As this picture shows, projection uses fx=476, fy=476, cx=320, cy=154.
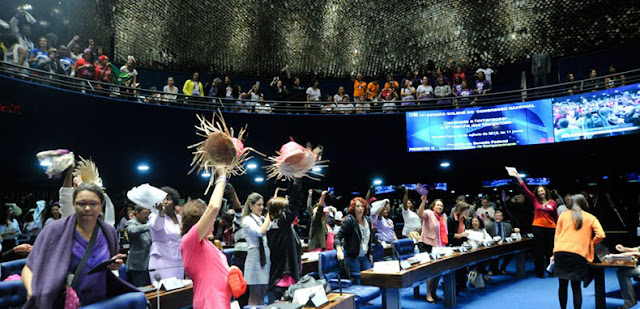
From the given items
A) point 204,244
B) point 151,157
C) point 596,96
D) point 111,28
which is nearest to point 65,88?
point 151,157

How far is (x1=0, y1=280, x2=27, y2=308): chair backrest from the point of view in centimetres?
290

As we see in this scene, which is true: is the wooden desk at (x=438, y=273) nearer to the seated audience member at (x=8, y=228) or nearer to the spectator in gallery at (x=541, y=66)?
the seated audience member at (x=8, y=228)

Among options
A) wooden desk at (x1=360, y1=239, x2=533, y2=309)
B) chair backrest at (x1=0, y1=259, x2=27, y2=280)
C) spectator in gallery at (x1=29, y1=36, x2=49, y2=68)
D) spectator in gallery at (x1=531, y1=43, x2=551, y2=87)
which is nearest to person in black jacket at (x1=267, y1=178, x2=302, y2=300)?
wooden desk at (x1=360, y1=239, x2=533, y2=309)

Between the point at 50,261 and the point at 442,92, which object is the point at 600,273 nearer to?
the point at 50,261

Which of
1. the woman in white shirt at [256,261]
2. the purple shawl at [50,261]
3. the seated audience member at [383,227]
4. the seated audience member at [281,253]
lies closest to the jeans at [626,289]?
the seated audience member at [383,227]

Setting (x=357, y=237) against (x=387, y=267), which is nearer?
(x=387, y=267)

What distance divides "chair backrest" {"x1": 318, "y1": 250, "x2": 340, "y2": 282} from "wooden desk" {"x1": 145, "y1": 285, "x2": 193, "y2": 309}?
4.73 ft

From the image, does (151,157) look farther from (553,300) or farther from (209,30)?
(553,300)

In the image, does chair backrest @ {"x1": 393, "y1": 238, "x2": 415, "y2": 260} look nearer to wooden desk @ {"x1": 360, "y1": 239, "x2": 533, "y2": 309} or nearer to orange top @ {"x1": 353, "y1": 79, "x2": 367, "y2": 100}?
wooden desk @ {"x1": 360, "y1": 239, "x2": 533, "y2": 309}

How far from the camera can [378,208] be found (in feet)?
20.2

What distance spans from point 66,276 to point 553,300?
588 centimetres

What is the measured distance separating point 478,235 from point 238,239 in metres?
3.80

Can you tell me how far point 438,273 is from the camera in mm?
5277

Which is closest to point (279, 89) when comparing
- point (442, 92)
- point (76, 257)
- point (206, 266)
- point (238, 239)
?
point (442, 92)
